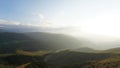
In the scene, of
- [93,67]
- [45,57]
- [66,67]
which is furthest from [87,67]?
[45,57]

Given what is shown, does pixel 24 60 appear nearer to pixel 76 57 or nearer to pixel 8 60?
pixel 8 60

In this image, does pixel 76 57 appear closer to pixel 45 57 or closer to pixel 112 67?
pixel 45 57

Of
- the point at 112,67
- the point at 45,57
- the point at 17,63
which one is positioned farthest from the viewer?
the point at 45,57

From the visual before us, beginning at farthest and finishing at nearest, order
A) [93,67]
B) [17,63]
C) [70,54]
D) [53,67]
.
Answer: [70,54] → [17,63] → [53,67] → [93,67]

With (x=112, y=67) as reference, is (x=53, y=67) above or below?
below

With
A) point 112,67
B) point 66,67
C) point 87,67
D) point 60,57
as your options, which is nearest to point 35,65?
point 66,67

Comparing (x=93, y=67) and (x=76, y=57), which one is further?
(x=76, y=57)

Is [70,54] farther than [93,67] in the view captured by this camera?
Yes

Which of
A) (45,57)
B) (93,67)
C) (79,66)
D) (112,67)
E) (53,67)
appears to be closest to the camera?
(112,67)

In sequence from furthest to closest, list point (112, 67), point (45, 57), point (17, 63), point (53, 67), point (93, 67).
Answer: point (45, 57) < point (17, 63) < point (53, 67) < point (93, 67) < point (112, 67)
